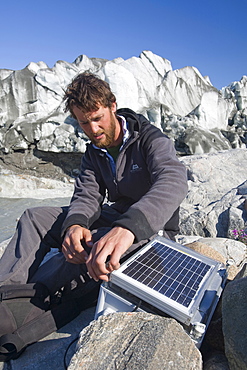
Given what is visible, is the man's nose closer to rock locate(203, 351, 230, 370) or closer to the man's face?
the man's face

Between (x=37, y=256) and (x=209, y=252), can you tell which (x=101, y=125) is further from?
(x=209, y=252)

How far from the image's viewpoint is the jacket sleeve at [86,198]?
2350 mm

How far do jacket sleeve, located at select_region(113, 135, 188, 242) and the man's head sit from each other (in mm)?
472

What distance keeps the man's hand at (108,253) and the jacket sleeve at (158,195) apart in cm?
7

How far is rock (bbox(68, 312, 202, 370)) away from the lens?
1.18m

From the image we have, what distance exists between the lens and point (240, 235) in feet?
13.2

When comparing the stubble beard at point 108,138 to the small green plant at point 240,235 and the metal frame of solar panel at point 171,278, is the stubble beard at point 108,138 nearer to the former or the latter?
the metal frame of solar panel at point 171,278

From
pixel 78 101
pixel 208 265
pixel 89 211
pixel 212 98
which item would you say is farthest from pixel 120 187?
pixel 212 98

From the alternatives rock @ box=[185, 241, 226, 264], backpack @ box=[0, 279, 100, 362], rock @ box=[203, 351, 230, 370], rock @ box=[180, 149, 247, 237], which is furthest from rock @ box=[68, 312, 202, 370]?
rock @ box=[180, 149, 247, 237]

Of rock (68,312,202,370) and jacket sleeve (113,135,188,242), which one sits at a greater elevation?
jacket sleeve (113,135,188,242)

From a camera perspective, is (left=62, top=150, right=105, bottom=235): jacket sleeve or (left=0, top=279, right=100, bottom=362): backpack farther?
(left=62, top=150, right=105, bottom=235): jacket sleeve

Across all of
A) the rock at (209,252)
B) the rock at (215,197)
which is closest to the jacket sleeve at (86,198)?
the rock at (209,252)

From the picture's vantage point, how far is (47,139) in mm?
20922

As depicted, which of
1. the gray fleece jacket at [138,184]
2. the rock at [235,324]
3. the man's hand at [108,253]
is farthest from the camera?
the gray fleece jacket at [138,184]
